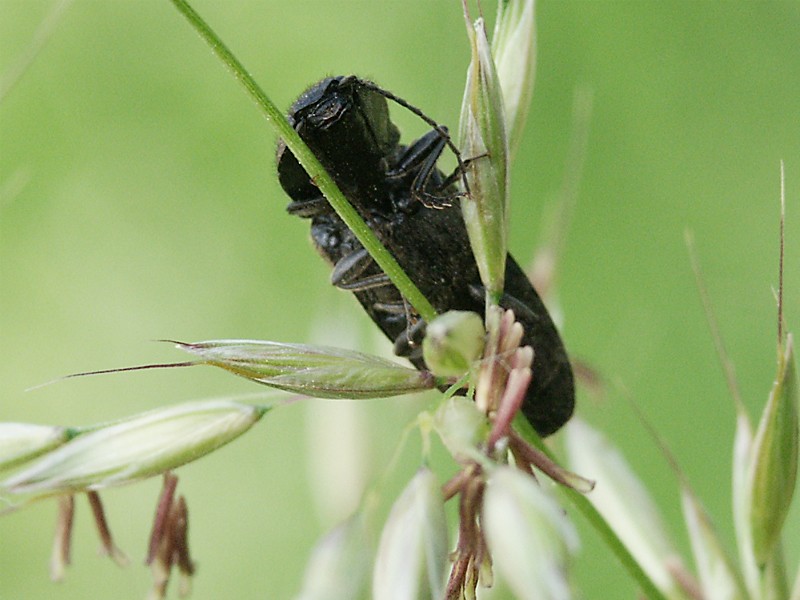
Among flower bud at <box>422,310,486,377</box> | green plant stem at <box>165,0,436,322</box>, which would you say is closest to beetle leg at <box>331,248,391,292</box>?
green plant stem at <box>165,0,436,322</box>

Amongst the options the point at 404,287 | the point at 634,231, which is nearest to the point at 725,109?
the point at 634,231

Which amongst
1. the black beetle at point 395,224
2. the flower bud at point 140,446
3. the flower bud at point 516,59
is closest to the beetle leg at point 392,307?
the black beetle at point 395,224

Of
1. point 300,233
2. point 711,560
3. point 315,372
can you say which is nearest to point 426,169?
point 315,372

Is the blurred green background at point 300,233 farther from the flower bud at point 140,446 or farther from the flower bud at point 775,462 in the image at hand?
the flower bud at point 775,462

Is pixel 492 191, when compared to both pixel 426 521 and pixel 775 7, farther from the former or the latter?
pixel 775 7

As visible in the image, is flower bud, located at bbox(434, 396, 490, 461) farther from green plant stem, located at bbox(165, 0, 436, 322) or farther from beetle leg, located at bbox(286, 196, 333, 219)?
beetle leg, located at bbox(286, 196, 333, 219)

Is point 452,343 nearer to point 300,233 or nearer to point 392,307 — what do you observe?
point 392,307
